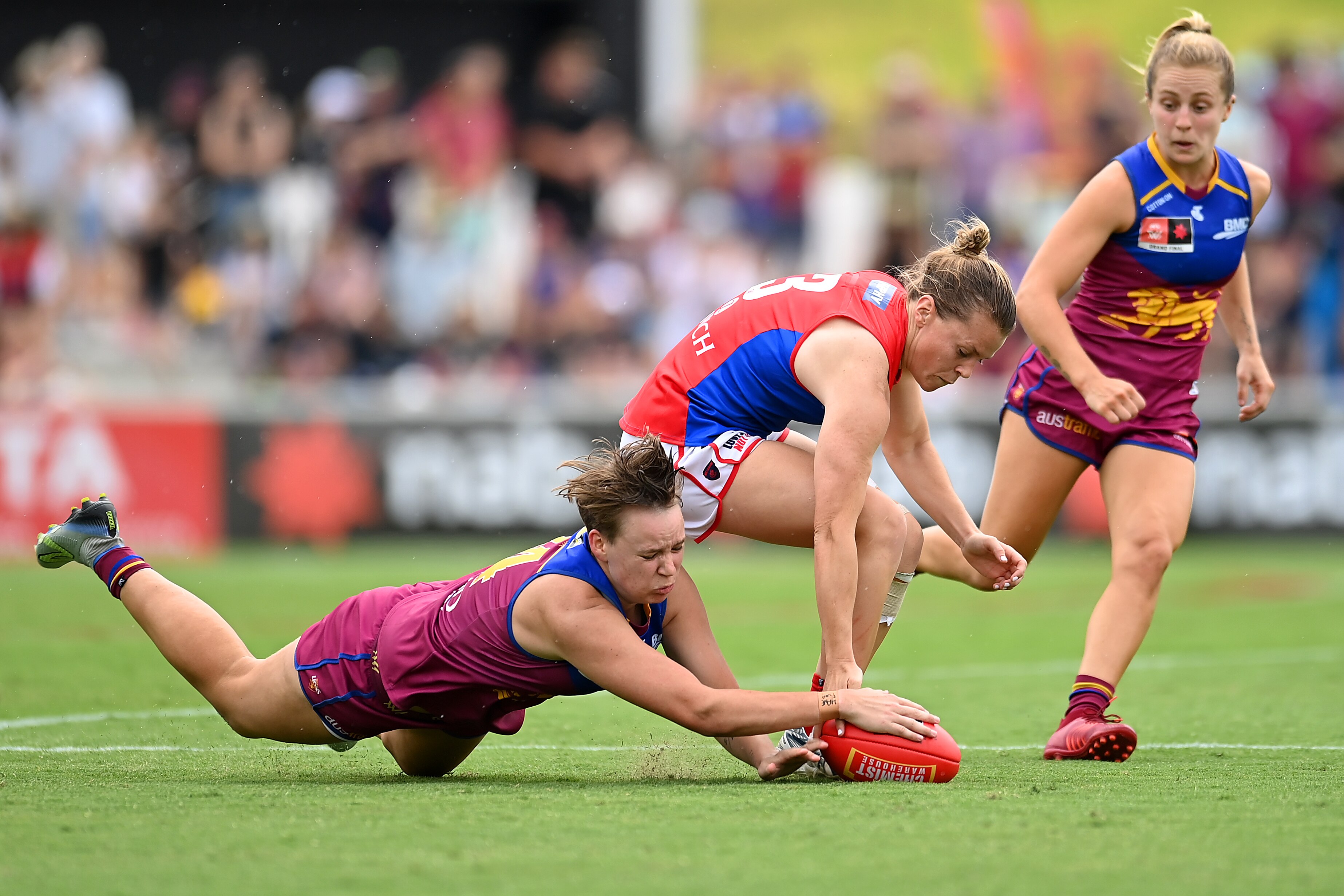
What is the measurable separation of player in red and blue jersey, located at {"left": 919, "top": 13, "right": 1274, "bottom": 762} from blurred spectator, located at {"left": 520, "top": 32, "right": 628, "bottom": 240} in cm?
1155

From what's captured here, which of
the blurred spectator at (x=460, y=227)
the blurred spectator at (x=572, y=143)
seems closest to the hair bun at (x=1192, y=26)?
the blurred spectator at (x=460, y=227)

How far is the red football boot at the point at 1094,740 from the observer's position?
17.5ft

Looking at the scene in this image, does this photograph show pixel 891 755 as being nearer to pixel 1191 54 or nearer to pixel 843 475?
pixel 843 475

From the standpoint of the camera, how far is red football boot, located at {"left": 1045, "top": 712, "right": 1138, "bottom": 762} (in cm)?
534

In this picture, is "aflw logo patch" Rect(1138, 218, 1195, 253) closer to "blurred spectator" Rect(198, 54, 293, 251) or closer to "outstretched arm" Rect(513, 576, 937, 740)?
"outstretched arm" Rect(513, 576, 937, 740)

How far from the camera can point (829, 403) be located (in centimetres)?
488

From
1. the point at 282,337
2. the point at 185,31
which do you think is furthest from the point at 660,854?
the point at 185,31

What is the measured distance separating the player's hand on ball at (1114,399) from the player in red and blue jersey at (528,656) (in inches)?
56.2

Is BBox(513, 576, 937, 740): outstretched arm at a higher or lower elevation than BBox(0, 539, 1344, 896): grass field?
higher

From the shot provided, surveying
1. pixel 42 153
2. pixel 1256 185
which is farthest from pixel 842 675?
pixel 42 153

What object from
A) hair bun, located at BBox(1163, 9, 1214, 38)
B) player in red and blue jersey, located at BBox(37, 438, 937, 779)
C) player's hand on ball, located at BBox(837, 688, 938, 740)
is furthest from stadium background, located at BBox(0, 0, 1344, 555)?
player's hand on ball, located at BBox(837, 688, 938, 740)

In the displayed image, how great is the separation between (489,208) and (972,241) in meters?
11.6

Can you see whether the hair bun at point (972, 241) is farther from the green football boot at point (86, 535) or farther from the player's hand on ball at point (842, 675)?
the green football boot at point (86, 535)

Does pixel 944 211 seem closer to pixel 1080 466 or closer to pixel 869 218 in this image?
pixel 869 218
